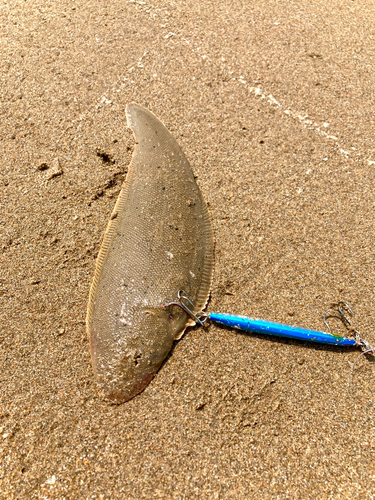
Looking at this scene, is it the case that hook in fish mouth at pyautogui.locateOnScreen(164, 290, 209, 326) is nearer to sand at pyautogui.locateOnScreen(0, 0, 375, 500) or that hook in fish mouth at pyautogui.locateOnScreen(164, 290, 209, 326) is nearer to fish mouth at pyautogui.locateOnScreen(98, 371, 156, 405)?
sand at pyautogui.locateOnScreen(0, 0, 375, 500)

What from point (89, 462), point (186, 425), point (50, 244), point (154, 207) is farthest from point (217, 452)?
point (50, 244)

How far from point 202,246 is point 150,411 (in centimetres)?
106

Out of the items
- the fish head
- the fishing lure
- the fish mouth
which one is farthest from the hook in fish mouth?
the fish mouth

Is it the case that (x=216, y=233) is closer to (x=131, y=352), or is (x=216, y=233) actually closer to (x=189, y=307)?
(x=189, y=307)

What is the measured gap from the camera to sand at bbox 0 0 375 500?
1.96 meters

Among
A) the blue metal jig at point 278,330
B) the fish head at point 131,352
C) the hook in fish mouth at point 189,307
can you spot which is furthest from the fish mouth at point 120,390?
the blue metal jig at point 278,330

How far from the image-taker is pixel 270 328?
225 cm

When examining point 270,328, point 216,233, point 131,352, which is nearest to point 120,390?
point 131,352

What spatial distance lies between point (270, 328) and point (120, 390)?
3.10ft

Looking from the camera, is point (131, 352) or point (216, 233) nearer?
point (131, 352)

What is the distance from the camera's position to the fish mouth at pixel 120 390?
2.07 meters

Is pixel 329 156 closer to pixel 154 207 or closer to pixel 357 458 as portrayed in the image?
pixel 154 207

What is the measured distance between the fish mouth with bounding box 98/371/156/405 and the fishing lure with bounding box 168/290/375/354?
0.49 metres

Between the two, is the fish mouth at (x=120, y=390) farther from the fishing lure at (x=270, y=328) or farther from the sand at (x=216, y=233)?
the fishing lure at (x=270, y=328)
